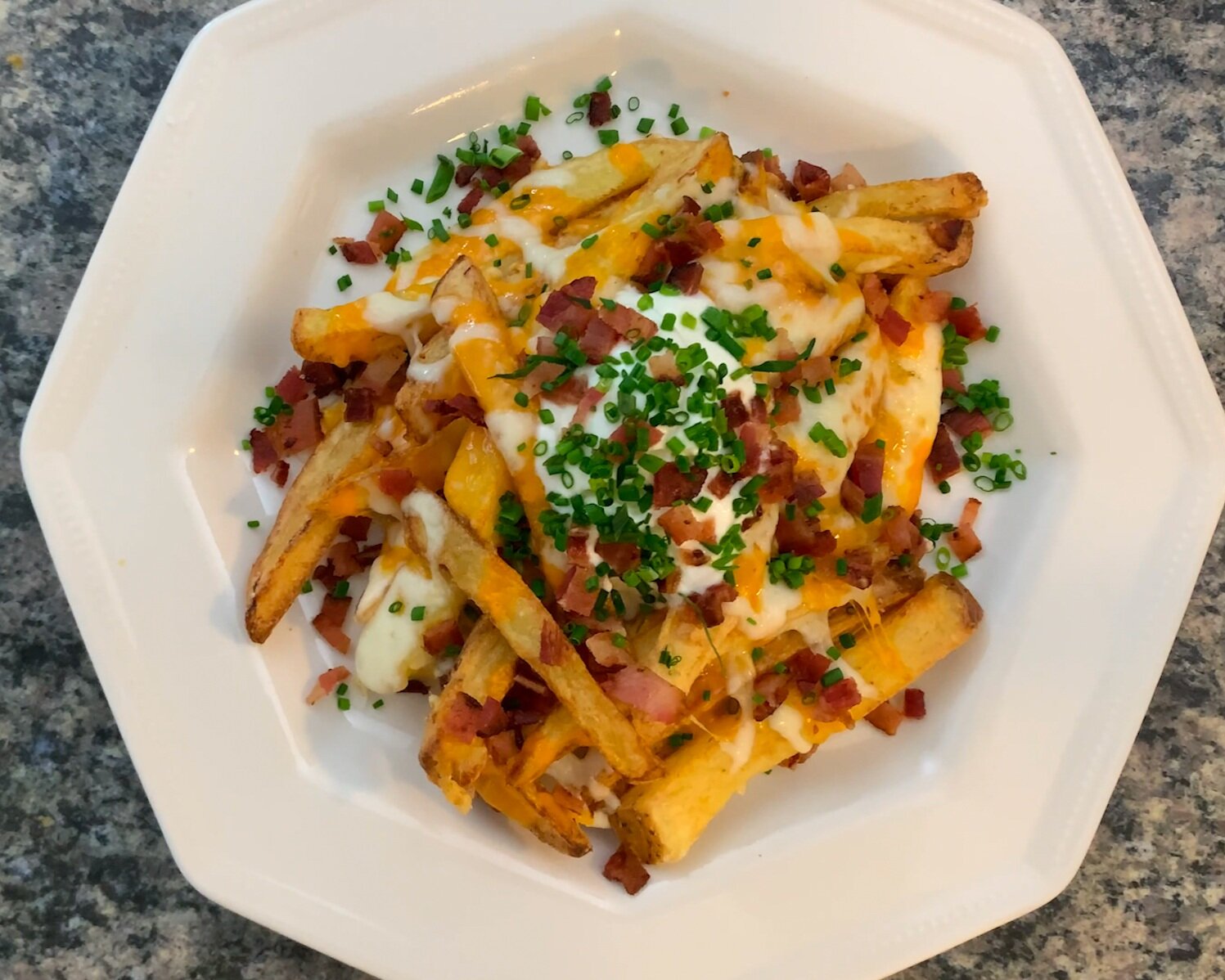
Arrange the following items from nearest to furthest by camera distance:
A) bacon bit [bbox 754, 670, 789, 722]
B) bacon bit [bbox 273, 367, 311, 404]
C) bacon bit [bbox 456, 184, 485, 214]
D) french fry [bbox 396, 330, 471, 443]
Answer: french fry [bbox 396, 330, 471, 443] → bacon bit [bbox 754, 670, 789, 722] → bacon bit [bbox 273, 367, 311, 404] → bacon bit [bbox 456, 184, 485, 214]

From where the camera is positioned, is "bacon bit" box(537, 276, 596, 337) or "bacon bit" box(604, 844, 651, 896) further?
"bacon bit" box(604, 844, 651, 896)

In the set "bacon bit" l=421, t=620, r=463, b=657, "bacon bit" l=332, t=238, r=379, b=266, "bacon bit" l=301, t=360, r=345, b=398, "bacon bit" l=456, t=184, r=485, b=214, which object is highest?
"bacon bit" l=456, t=184, r=485, b=214

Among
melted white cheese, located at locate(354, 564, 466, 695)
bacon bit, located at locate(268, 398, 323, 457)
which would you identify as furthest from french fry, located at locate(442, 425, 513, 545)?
bacon bit, located at locate(268, 398, 323, 457)

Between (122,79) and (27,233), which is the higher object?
(122,79)

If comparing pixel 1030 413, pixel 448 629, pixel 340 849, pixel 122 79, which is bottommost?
pixel 340 849

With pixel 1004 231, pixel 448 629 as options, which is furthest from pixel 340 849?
pixel 1004 231

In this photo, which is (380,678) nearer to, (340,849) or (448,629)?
(448,629)

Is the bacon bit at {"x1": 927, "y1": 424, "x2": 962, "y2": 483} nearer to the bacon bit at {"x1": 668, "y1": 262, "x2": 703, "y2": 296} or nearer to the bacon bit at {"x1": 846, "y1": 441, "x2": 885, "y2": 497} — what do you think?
the bacon bit at {"x1": 846, "y1": 441, "x2": 885, "y2": 497}
